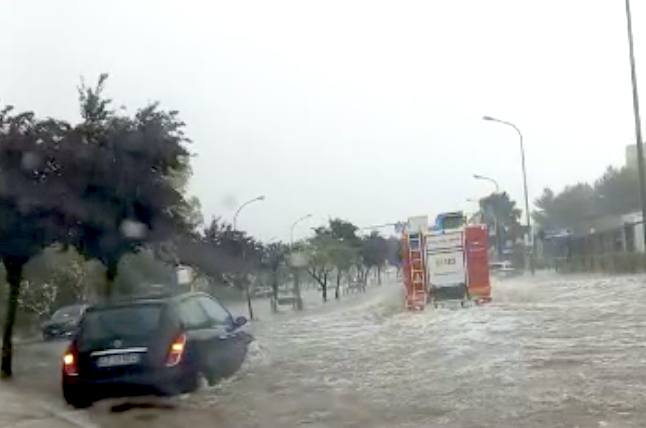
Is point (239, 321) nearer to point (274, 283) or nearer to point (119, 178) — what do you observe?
point (119, 178)

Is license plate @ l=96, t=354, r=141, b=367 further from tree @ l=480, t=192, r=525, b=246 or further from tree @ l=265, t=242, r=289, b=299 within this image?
tree @ l=480, t=192, r=525, b=246

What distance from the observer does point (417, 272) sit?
33500mm

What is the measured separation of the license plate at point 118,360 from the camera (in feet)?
42.7

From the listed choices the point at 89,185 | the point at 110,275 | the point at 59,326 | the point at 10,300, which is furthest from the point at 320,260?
the point at 10,300

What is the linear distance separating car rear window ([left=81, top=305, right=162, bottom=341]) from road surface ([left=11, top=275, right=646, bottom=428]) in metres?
0.82

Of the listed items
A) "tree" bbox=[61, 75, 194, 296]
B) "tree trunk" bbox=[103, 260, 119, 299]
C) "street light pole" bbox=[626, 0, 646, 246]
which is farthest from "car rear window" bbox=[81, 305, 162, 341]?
"street light pole" bbox=[626, 0, 646, 246]

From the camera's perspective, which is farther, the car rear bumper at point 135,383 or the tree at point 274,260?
the tree at point 274,260

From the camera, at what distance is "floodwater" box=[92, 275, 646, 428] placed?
1068 centimetres

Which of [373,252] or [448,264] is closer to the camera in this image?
[448,264]

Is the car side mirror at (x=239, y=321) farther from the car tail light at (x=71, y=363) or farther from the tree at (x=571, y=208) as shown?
the tree at (x=571, y=208)

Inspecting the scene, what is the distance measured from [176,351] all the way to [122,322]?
0.75 metres

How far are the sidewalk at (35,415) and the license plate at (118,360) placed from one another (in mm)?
608

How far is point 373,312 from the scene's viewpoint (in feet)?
114

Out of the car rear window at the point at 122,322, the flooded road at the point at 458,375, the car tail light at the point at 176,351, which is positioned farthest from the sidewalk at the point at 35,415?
the flooded road at the point at 458,375
